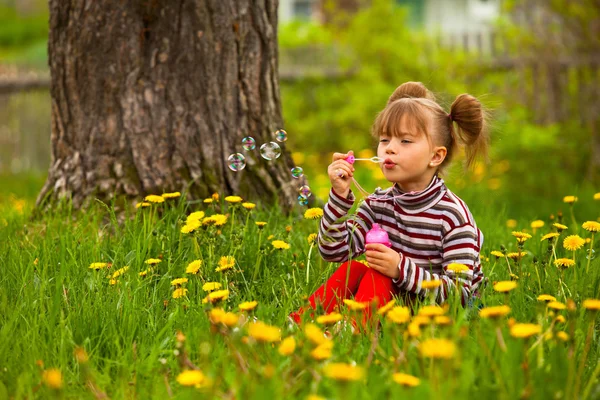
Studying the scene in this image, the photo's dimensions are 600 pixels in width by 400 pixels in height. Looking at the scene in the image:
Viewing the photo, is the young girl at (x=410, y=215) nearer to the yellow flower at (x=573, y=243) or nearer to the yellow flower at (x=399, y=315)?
the yellow flower at (x=573, y=243)

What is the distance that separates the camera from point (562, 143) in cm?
679

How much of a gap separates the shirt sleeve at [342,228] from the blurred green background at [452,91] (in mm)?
2617

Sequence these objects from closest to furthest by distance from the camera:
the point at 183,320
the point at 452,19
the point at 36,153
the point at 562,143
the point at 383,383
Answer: the point at 383,383 → the point at 183,320 → the point at 562,143 → the point at 36,153 → the point at 452,19

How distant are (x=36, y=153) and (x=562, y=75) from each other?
5.69 metres

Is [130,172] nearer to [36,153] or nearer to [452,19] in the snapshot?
[36,153]

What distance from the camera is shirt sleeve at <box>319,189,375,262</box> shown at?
8.91 feet

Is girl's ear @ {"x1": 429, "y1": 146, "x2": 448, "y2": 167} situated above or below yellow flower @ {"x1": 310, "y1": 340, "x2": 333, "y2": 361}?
above

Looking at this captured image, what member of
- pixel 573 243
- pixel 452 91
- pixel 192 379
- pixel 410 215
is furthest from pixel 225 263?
pixel 452 91

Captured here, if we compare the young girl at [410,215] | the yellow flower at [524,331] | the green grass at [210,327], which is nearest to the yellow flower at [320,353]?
the green grass at [210,327]

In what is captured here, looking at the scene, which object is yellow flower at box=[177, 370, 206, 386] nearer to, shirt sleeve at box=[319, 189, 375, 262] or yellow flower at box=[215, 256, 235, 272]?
yellow flower at box=[215, 256, 235, 272]

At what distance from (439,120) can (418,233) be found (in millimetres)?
434

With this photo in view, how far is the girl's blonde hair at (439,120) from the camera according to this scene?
269 cm

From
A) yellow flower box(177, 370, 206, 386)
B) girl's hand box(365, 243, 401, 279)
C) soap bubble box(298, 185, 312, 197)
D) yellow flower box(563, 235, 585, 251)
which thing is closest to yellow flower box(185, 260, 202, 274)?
girl's hand box(365, 243, 401, 279)

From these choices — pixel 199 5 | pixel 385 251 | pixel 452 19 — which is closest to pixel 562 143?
pixel 199 5
